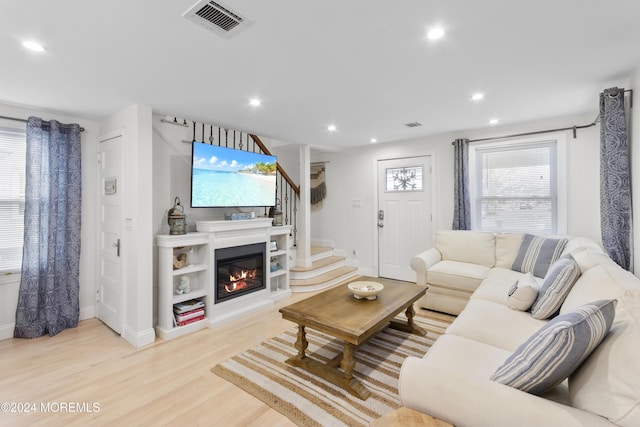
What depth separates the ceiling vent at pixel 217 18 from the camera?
144 centimetres

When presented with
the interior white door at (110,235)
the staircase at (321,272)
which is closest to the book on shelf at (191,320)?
the interior white door at (110,235)

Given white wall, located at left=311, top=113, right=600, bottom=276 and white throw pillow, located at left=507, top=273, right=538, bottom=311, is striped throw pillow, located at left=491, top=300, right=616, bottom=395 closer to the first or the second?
white throw pillow, located at left=507, top=273, right=538, bottom=311

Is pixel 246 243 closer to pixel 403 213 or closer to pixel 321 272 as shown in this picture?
pixel 321 272

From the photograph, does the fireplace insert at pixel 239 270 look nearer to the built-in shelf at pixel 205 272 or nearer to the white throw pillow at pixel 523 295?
the built-in shelf at pixel 205 272

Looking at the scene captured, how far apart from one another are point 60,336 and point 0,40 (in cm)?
273

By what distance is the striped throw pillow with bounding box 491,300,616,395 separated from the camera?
1.09 meters

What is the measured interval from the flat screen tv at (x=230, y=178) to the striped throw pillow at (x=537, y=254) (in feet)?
10.4

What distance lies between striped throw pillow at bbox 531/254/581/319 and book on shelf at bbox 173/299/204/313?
3.10 m

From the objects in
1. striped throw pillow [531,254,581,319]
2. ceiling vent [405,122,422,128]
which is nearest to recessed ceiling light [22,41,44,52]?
ceiling vent [405,122,422,128]

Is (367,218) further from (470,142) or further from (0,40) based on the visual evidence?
(0,40)

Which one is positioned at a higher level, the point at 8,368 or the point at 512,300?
the point at 512,300

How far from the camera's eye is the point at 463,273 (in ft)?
11.0

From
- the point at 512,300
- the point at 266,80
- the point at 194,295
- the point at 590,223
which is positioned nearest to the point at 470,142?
the point at 590,223

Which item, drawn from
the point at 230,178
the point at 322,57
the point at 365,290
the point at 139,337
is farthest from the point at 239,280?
the point at 322,57
